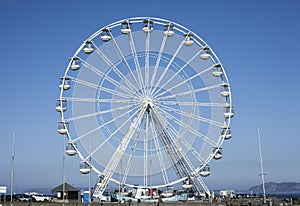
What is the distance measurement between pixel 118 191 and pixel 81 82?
10465mm

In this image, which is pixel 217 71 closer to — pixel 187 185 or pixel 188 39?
pixel 188 39

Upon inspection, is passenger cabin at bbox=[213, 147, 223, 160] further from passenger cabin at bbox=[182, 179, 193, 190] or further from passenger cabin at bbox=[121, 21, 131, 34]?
passenger cabin at bbox=[121, 21, 131, 34]

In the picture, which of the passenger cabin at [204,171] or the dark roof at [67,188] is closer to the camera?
the passenger cabin at [204,171]

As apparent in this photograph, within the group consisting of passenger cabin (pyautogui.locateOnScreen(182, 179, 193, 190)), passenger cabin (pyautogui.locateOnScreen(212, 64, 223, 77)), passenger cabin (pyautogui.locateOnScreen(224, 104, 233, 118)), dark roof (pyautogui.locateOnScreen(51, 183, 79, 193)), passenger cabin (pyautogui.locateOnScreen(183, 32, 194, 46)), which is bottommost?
passenger cabin (pyautogui.locateOnScreen(182, 179, 193, 190))

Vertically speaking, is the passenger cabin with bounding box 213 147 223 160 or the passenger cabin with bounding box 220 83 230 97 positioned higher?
the passenger cabin with bounding box 220 83 230 97

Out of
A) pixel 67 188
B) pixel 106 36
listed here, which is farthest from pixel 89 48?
pixel 67 188

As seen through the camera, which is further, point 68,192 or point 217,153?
point 68,192

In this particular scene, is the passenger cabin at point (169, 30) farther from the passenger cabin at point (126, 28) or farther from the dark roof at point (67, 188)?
the dark roof at point (67, 188)

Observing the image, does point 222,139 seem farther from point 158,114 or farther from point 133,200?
point 133,200

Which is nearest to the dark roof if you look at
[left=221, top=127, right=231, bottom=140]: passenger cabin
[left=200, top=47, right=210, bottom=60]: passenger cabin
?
[left=221, top=127, right=231, bottom=140]: passenger cabin

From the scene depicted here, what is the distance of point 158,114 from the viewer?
42188 millimetres

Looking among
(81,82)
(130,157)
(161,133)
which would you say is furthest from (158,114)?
(81,82)

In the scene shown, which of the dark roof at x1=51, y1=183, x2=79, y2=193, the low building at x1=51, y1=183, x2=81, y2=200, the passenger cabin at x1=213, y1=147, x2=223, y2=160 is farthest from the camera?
the low building at x1=51, y1=183, x2=81, y2=200

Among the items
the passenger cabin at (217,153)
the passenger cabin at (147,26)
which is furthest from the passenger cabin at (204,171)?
the passenger cabin at (147,26)
